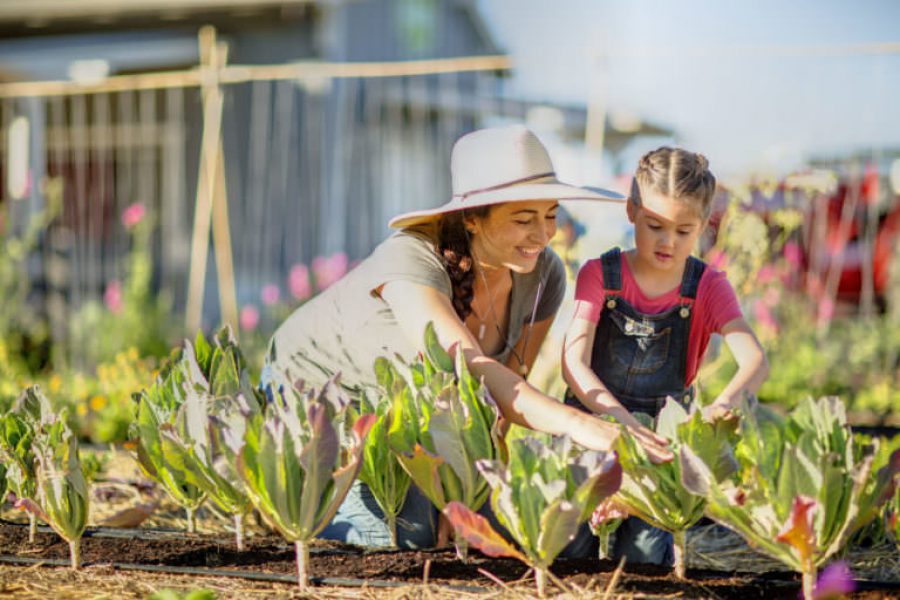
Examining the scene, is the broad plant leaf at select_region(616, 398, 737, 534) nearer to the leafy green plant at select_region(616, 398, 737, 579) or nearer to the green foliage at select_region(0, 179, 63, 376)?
the leafy green plant at select_region(616, 398, 737, 579)

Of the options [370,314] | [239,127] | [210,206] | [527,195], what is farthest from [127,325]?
[527,195]

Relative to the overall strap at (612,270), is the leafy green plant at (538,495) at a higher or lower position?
lower

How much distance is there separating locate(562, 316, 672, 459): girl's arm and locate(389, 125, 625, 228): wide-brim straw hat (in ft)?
1.31

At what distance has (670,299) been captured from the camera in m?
2.48

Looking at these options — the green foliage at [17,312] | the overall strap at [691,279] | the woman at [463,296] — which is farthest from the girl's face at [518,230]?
the green foliage at [17,312]

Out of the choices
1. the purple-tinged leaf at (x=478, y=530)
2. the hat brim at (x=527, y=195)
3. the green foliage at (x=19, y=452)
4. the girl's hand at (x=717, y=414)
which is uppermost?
the hat brim at (x=527, y=195)

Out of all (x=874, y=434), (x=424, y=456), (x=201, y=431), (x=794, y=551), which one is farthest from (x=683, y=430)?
(x=874, y=434)

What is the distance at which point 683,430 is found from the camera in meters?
1.52

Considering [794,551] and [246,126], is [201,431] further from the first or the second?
[246,126]

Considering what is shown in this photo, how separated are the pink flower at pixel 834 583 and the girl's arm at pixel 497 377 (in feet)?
1.32

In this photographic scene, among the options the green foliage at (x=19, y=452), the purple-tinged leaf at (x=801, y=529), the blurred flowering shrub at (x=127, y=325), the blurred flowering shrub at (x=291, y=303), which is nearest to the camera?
the purple-tinged leaf at (x=801, y=529)

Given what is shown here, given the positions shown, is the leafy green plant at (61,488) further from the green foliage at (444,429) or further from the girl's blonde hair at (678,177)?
the girl's blonde hair at (678,177)

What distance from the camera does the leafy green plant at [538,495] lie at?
1424 millimetres

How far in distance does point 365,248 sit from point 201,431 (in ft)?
25.5
